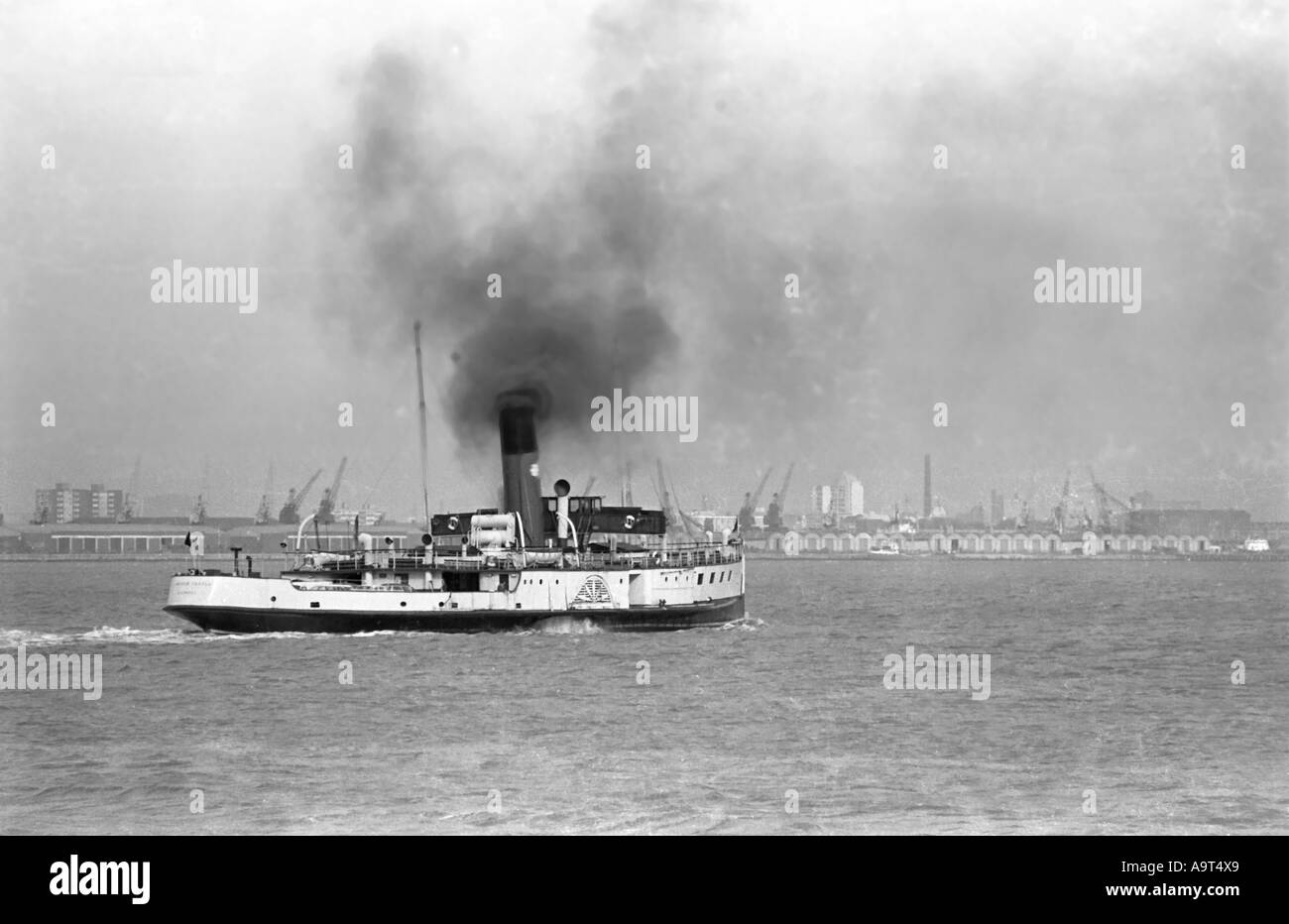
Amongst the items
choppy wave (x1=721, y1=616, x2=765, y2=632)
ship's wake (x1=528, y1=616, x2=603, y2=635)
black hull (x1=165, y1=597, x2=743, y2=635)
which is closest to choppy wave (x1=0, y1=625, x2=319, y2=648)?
black hull (x1=165, y1=597, x2=743, y2=635)

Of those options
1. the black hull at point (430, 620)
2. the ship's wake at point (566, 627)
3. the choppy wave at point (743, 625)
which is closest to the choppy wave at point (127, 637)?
the black hull at point (430, 620)

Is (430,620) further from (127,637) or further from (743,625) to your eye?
(743,625)

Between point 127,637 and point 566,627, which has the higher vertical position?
point 566,627

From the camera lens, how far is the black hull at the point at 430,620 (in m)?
69.8

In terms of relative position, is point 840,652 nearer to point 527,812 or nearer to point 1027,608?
point 527,812

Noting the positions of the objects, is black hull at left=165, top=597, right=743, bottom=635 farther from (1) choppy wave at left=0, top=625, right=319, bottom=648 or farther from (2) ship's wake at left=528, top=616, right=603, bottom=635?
(1) choppy wave at left=0, top=625, right=319, bottom=648

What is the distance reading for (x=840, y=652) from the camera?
7375 cm

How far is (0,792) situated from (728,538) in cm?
5228

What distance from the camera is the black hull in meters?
69.8

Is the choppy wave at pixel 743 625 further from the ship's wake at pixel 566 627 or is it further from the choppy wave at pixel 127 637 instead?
the choppy wave at pixel 127 637

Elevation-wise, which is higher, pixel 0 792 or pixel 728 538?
pixel 728 538

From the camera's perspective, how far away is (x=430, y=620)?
7212 cm

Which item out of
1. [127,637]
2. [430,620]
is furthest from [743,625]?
[127,637]
